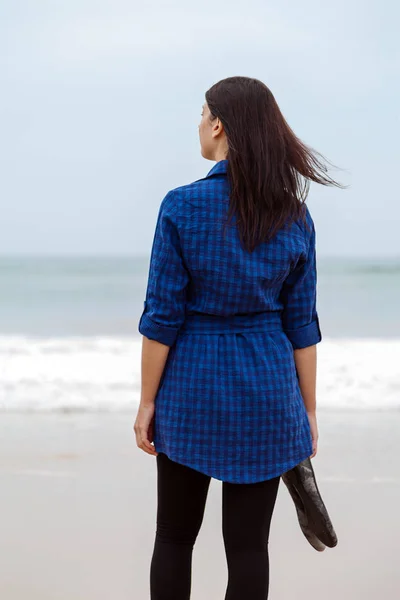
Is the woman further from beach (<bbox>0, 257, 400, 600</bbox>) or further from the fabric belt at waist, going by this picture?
beach (<bbox>0, 257, 400, 600</bbox>)

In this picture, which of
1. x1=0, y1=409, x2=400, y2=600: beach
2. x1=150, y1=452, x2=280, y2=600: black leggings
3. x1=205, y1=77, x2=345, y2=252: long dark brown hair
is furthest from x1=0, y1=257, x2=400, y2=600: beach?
x1=205, y1=77, x2=345, y2=252: long dark brown hair

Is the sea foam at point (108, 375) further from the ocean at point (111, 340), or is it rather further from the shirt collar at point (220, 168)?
the shirt collar at point (220, 168)

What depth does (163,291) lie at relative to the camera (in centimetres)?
143

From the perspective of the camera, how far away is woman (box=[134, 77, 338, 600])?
1.41 m

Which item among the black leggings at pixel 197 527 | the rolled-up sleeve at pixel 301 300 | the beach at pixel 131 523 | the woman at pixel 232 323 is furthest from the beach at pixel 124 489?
the rolled-up sleeve at pixel 301 300

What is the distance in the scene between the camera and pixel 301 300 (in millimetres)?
1546

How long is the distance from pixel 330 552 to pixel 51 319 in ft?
34.6

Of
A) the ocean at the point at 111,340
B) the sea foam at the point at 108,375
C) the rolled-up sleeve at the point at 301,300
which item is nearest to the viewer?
the rolled-up sleeve at the point at 301,300

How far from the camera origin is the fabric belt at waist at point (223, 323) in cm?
144

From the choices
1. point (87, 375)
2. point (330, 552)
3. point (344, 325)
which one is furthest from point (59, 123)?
point (330, 552)

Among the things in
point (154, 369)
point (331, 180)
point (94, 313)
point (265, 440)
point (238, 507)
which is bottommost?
point (94, 313)

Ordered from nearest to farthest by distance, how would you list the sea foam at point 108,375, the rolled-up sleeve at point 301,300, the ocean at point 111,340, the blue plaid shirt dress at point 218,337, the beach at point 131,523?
the blue plaid shirt dress at point 218,337 → the rolled-up sleeve at point 301,300 → the beach at point 131,523 → the sea foam at point 108,375 → the ocean at point 111,340

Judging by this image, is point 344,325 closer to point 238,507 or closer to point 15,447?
point 15,447

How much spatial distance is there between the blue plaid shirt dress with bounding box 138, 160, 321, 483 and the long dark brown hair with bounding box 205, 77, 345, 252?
24 mm
